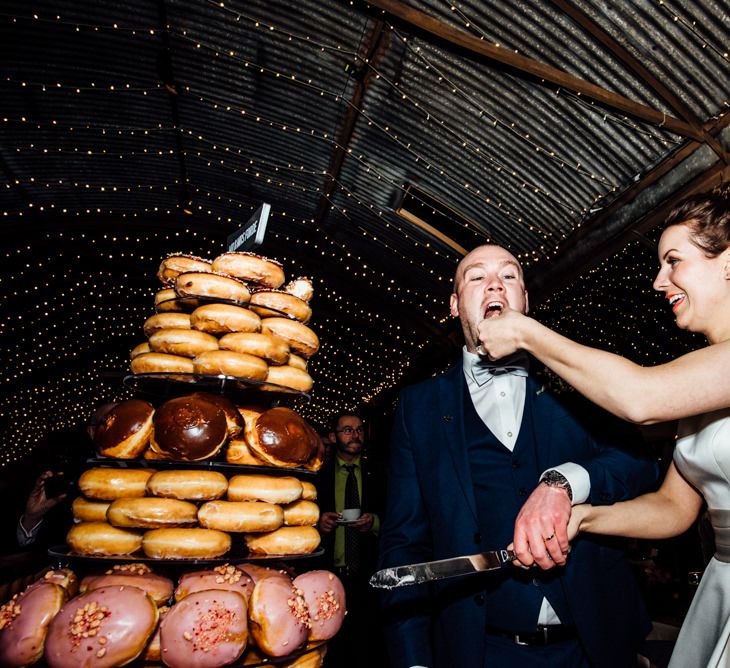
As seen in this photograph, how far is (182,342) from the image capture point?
2.10m

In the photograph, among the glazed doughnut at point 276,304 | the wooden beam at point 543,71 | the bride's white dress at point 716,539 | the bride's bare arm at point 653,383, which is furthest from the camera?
the wooden beam at point 543,71

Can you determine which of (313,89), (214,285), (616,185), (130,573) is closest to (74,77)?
(313,89)

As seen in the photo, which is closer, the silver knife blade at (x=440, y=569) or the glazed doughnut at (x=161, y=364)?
the silver knife blade at (x=440, y=569)

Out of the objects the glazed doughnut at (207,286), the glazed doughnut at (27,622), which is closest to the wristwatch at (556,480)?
the glazed doughnut at (207,286)

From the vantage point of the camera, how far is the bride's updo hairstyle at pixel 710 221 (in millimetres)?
1588

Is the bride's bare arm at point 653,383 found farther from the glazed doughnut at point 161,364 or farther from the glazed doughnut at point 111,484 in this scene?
the glazed doughnut at point 111,484

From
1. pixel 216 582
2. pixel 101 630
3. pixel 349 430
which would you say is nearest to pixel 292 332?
pixel 216 582

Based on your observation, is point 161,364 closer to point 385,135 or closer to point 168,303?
point 168,303

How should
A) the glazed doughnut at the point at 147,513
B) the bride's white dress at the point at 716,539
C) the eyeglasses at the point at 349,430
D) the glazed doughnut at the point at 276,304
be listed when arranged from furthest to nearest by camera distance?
the eyeglasses at the point at 349,430
the glazed doughnut at the point at 276,304
the glazed doughnut at the point at 147,513
the bride's white dress at the point at 716,539

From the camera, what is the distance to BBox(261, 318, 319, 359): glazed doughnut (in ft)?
7.73

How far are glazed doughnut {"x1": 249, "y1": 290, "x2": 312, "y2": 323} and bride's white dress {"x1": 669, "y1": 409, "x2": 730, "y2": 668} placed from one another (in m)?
1.87

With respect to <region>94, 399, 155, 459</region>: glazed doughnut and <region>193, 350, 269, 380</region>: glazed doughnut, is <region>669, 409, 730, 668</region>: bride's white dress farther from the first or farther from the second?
<region>94, 399, 155, 459</region>: glazed doughnut

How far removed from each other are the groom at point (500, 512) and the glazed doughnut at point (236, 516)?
574 millimetres

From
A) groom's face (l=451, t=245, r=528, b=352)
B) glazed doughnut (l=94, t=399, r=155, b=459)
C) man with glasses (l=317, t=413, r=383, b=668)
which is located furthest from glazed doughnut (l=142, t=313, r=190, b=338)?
man with glasses (l=317, t=413, r=383, b=668)
